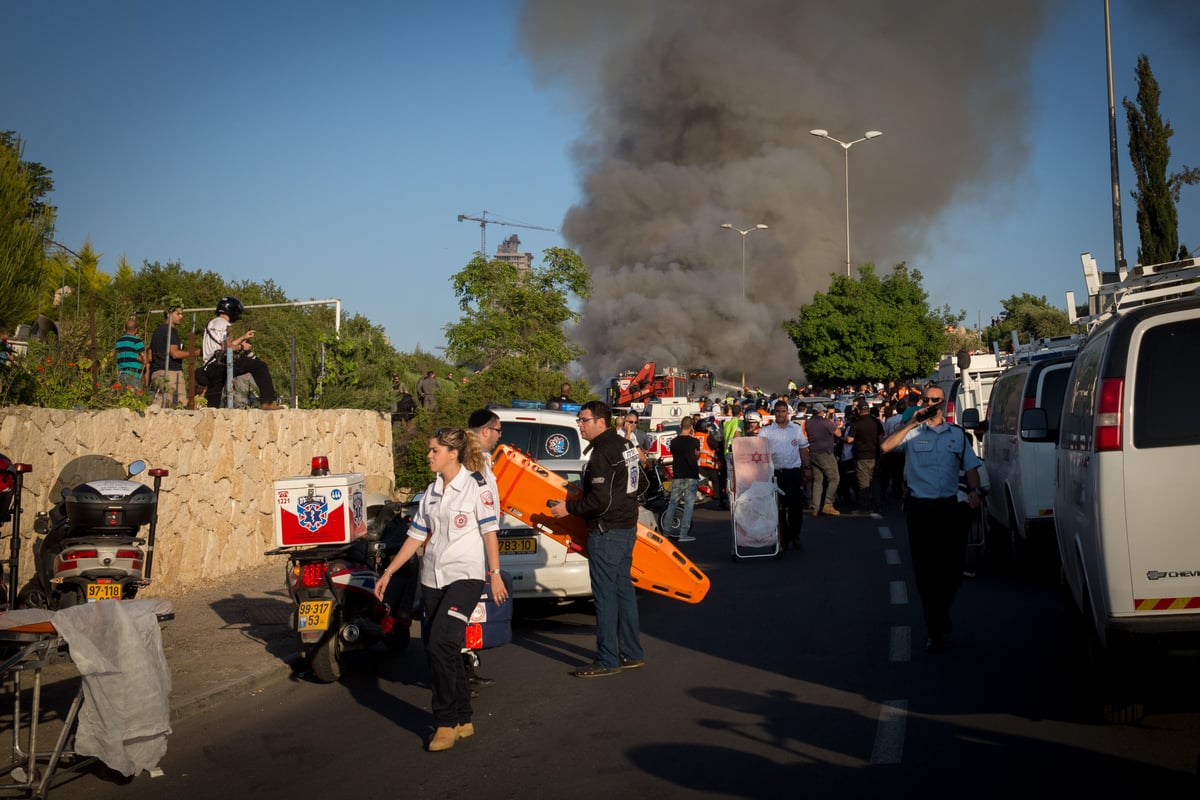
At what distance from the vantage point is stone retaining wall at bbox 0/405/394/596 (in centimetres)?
983

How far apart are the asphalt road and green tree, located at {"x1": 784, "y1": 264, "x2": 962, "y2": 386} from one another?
4273 cm

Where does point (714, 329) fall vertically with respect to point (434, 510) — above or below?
above

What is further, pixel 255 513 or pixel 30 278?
pixel 255 513

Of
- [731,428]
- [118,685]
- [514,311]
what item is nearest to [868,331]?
[514,311]

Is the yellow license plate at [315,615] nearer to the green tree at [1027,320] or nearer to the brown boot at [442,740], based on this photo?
the brown boot at [442,740]

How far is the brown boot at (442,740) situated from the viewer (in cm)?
638

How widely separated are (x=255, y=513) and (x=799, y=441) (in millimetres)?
7026

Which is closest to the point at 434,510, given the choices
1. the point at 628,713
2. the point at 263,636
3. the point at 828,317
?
the point at 628,713

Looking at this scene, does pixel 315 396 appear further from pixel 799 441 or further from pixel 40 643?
pixel 40 643

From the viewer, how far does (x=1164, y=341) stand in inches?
216

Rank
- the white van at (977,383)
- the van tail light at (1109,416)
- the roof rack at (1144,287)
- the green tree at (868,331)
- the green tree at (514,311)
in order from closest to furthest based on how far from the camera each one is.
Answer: the van tail light at (1109,416), the roof rack at (1144,287), the white van at (977,383), the green tree at (514,311), the green tree at (868,331)

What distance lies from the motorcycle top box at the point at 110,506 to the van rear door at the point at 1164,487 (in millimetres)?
6416

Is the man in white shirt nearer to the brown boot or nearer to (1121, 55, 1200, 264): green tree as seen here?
the brown boot

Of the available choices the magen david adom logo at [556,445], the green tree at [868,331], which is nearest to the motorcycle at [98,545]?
the magen david adom logo at [556,445]
